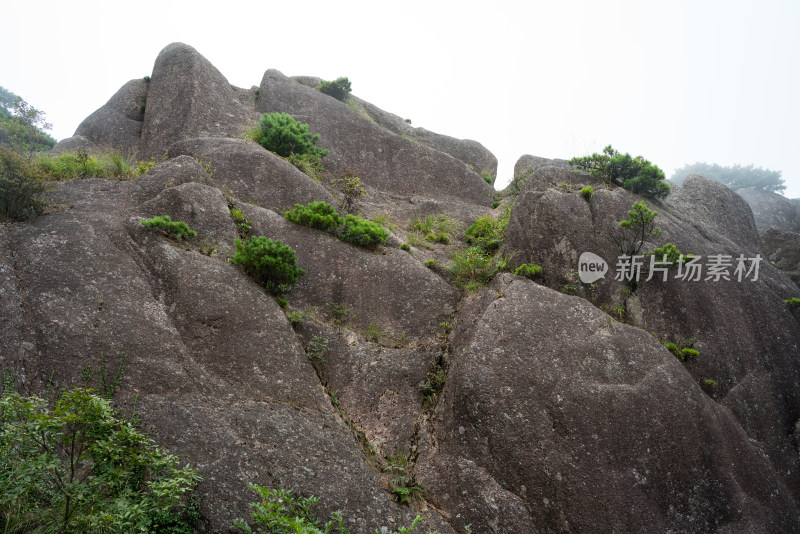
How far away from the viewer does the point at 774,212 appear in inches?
1027

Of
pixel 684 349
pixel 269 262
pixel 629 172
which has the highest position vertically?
pixel 629 172

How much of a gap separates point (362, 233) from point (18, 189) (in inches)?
311

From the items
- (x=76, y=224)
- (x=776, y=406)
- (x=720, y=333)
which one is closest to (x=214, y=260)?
(x=76, y=224)

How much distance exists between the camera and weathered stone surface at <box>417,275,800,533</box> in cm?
791

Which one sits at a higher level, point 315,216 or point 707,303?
point 707,303

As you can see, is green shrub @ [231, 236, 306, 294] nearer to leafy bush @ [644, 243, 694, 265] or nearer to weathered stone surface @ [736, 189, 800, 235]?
leafy bush @ [644, 243, 694, 265]

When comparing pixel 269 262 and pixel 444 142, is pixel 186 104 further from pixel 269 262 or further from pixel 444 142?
pixel 444 142

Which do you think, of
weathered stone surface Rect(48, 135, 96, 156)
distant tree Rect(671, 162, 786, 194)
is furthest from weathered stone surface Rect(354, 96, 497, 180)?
distant tree Rect(671, 162, 786, 194)

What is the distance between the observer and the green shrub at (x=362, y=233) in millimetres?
12844

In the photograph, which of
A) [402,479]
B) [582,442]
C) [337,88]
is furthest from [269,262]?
[337,88]

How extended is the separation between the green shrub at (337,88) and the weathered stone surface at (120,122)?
8.66 meters

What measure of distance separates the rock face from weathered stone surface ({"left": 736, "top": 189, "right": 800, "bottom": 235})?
1425 cm

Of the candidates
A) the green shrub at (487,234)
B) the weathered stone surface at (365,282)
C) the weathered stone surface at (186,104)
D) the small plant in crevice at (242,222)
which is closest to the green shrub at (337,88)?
the weathered stone surface at (186,104)

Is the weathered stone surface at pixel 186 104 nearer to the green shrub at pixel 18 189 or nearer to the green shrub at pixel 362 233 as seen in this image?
the green shrub at pixel 18 189
